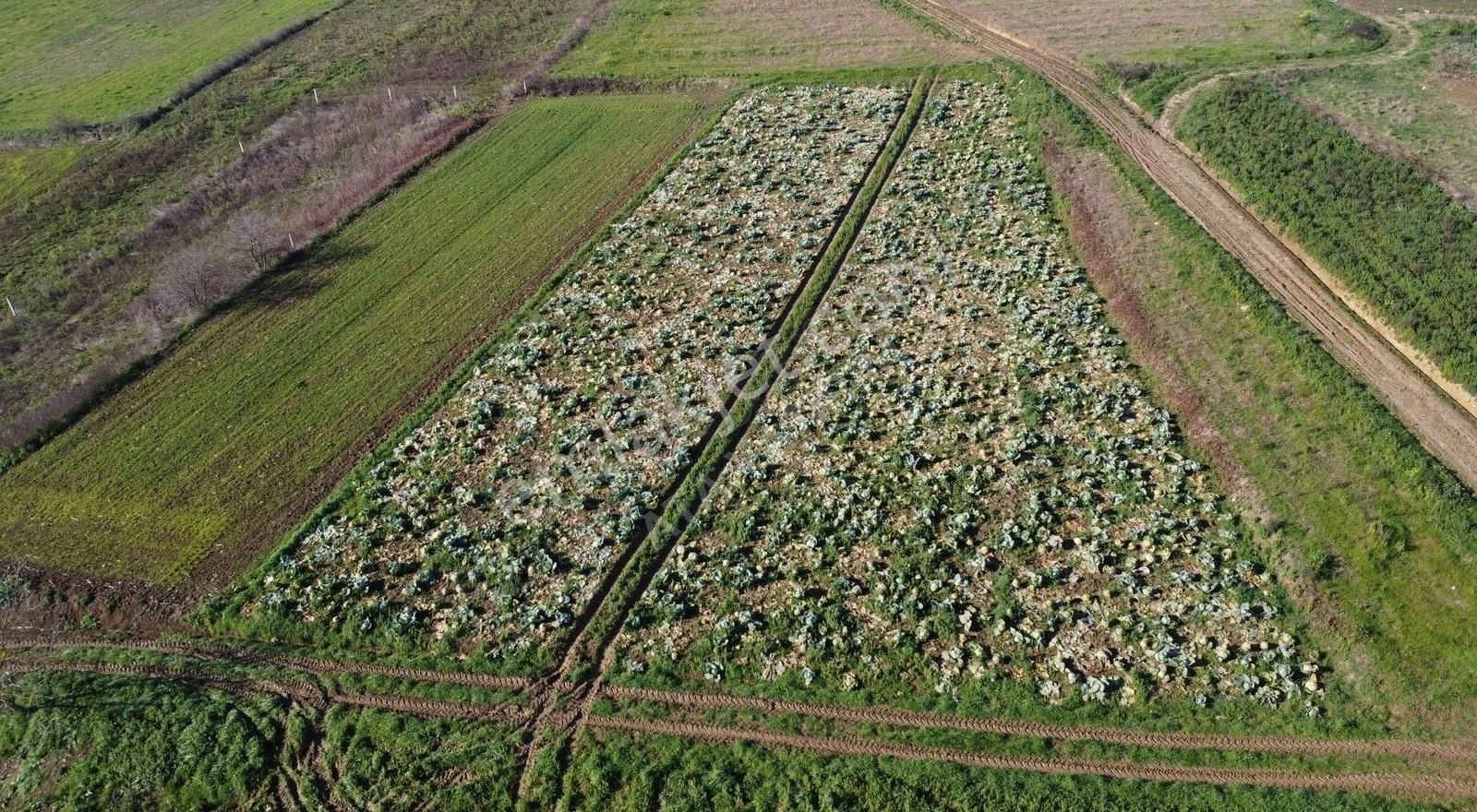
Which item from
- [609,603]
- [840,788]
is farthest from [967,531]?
[609,603]

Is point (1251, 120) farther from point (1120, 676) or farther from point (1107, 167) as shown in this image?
point (1120, 676)

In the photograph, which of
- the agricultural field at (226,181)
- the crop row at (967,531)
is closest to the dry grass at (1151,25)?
the crop row at (967,531)

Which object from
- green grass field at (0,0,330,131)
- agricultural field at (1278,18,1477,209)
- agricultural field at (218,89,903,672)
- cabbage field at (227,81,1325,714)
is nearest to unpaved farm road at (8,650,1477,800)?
cabbage field at (227,81,1325,714)

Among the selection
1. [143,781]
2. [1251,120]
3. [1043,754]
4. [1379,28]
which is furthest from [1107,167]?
[143,781]

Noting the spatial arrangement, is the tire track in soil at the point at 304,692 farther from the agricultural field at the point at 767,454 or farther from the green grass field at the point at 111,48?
the green grass field at the point at 111,48

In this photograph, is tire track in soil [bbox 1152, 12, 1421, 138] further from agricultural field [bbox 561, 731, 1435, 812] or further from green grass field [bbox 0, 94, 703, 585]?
agricultural field [bbox 561, 731, 1435, 812]
